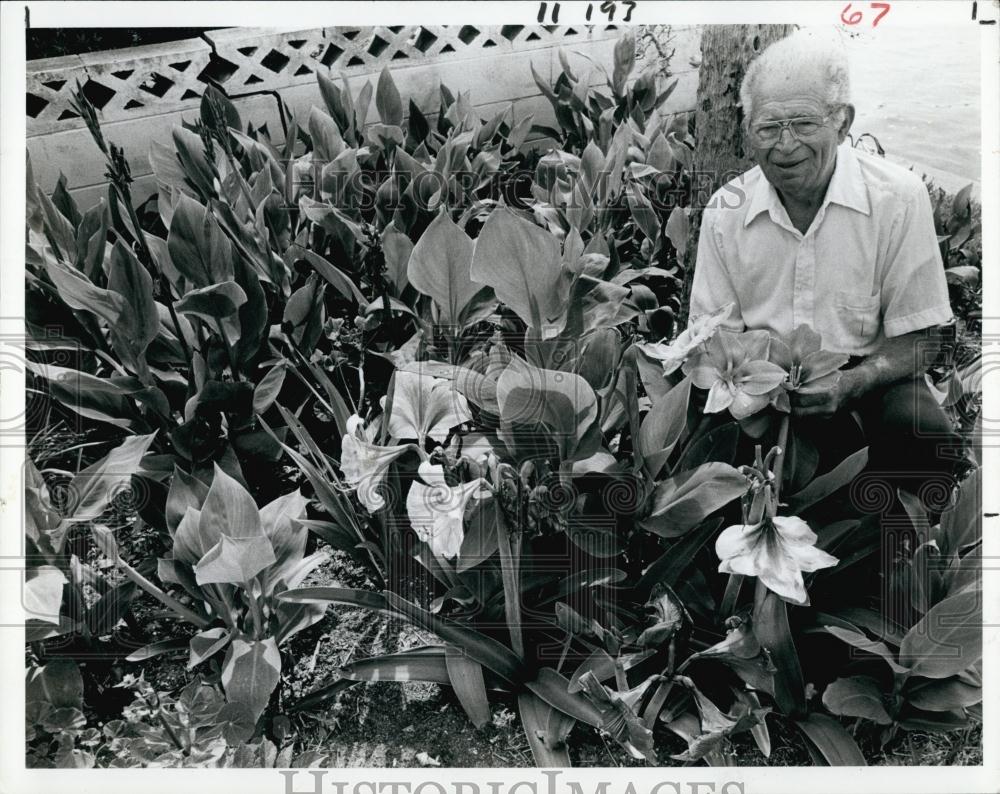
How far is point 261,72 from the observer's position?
151 cm

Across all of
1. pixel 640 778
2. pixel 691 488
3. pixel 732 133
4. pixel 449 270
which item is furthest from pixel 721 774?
pixel 732 133

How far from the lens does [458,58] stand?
153 cm

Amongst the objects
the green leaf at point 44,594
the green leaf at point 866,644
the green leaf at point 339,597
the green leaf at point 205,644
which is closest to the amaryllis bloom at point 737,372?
the green leaf at point 866,644

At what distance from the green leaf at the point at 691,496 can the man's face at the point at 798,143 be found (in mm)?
459

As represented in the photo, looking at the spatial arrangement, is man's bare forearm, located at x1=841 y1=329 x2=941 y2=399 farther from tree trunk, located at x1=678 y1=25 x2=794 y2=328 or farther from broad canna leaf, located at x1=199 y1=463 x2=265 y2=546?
broad canna leaf, located at x1=199 y1=463 x2=265 y2=546

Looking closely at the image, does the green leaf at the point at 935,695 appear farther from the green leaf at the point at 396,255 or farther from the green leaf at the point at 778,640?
the green leaf at the point at 396,255

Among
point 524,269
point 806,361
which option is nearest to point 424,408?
point 524,269

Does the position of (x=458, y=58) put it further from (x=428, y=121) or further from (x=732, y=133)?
(x=732, y=133)

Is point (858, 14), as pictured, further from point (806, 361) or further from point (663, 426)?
point (663, 426)

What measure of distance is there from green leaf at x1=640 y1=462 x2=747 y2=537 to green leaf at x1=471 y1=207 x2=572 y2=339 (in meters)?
0.30

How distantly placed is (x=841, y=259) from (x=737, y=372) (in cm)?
25

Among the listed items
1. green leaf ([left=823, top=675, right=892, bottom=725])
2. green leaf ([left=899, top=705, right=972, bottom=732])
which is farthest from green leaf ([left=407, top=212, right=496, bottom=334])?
green leaf ([left=899, top=705, right=972, bottom=732])

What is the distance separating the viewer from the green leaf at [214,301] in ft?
4.44

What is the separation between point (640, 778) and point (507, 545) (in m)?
0.44
